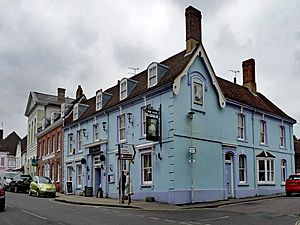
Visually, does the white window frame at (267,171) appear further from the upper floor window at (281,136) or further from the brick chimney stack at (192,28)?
the brick chimney stack at (192,28)

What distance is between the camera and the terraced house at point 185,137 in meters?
22.8

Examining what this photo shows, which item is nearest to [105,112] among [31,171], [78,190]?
[78,190]

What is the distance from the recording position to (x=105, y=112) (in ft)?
96.0

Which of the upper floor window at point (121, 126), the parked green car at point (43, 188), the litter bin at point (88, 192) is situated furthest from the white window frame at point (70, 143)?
the upper floor window at point (121, 126)

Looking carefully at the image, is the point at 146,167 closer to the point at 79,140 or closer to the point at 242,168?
the point at 242,168

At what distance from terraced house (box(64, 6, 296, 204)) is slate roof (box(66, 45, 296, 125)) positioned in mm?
97

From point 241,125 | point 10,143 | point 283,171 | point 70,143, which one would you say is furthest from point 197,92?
point 10,143

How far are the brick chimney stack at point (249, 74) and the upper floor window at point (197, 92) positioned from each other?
10458 mm

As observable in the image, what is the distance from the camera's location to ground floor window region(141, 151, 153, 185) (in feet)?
79.0

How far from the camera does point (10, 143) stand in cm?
8600

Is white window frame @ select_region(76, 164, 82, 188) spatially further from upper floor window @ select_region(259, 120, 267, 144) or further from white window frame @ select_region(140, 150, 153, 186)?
upper floor window @ select_region(259, 120, 267, 144)

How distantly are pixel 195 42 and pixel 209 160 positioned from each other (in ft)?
24.1

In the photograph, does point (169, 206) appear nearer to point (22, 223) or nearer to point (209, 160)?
point (209, 160)

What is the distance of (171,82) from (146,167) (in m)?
5.57
